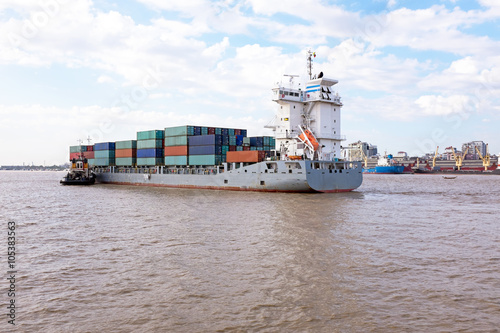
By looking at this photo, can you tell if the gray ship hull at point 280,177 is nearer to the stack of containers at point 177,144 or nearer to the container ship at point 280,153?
the container ship at point 280,153

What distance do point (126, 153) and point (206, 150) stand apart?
80.8 feet

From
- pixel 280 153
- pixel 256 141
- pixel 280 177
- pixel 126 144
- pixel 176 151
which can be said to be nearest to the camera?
pixel 280 177

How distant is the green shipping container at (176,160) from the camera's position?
5356cm

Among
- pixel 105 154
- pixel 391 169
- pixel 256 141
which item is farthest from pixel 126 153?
Result: pixel 391 169

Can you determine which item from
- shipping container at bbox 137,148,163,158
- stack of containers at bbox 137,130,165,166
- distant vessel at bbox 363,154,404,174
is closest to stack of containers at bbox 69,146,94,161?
stack of containers at bbox 137,130,165,166

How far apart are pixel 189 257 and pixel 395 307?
25.2ft

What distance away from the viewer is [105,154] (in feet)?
237

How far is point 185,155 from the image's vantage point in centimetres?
5341

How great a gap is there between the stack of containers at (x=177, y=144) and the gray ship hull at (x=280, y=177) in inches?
114

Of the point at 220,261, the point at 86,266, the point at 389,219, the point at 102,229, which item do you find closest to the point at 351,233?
the point at 389,219

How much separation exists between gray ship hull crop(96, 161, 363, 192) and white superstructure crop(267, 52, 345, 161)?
249 cm

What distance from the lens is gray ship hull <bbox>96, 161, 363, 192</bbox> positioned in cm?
3703

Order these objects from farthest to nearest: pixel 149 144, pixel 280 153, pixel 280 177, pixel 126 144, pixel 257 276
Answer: pixel 126 144
pixel 149 144
pixel 280 153
pixel 280 177
pixel 257 276

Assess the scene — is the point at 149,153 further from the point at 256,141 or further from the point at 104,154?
the point at 256,141
